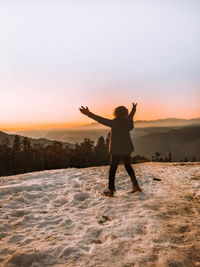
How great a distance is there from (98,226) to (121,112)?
3.62m

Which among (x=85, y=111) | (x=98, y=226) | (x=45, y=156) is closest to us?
(x=98, y=226)

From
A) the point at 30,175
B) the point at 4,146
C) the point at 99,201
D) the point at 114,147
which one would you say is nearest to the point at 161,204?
the point at 99,201

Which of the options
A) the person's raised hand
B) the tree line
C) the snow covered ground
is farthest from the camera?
the tree line

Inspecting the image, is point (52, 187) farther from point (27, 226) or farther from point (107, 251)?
point (107, 251)

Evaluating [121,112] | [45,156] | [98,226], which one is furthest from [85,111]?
[45,156]

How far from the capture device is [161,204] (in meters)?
5.61

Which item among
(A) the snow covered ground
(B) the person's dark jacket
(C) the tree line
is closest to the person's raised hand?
(B) the person's dark jacket

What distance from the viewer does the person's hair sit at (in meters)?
6.79

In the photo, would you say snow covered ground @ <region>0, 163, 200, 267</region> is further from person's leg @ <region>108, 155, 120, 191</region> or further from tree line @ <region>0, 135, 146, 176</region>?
tree line @ <region>0, 135, 146, 176</region>

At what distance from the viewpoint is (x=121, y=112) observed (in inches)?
267

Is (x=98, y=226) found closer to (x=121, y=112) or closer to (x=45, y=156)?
(x=121, y=112)

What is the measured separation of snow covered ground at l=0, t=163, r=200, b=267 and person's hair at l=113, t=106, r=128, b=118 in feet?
8.46

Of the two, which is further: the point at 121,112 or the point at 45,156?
the point at 45,156

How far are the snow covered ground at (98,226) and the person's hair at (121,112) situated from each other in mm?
2578
